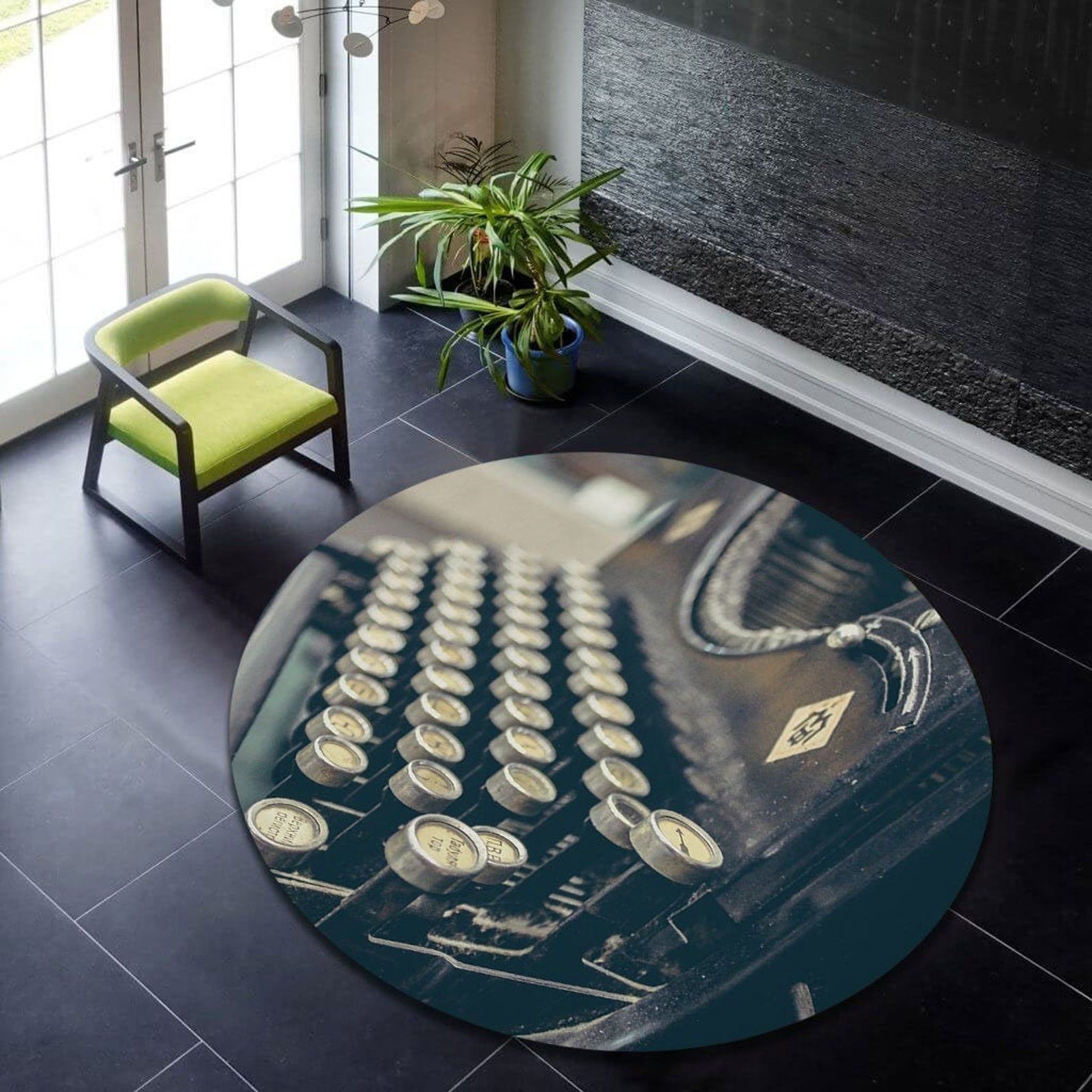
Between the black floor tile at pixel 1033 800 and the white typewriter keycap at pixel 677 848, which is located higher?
the white typewriter keycap at pixel 677 848

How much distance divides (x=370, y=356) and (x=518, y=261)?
0.83 m

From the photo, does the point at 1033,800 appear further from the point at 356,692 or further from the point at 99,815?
the point at 99,815

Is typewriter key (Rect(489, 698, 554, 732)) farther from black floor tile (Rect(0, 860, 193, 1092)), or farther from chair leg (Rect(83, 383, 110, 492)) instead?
chair leg (Rect(83, 383, 110, 492))

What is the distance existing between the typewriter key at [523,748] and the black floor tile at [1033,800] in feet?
3.67

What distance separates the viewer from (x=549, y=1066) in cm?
389

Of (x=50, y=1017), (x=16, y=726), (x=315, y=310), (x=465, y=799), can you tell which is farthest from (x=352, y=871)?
(x=315, y=310)

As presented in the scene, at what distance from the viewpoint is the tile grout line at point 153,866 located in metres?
4.20

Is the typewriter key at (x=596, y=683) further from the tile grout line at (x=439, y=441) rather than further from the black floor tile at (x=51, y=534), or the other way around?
the black floor tile at (x=51, y=534)

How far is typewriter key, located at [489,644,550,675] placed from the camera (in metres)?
4.44

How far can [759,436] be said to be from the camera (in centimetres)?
593

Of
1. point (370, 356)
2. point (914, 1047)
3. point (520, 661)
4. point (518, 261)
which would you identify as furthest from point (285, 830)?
point (370, 356)

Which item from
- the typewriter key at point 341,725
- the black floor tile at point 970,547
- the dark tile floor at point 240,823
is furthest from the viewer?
the black floor tile at point 970,547

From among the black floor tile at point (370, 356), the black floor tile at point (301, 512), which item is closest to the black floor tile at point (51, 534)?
the black floor tile at point (301, 512)

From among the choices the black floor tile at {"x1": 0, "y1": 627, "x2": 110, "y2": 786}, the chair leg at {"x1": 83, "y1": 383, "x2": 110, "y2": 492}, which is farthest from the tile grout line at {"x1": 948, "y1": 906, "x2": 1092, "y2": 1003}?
the chair leg at {"x1": 83, "y1": 383, "x2": 110, "y2": 492}
